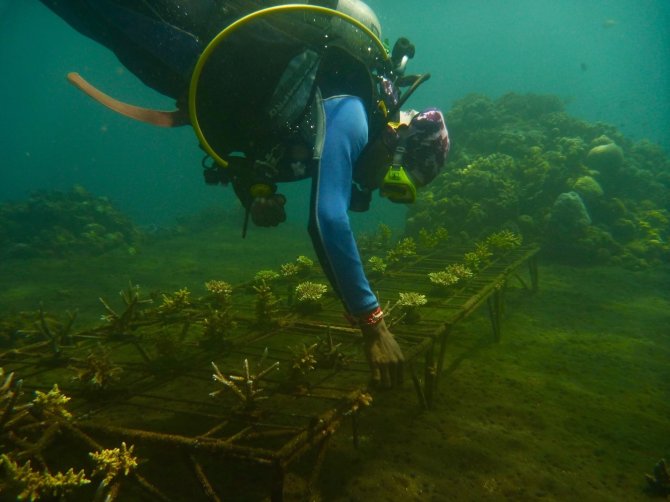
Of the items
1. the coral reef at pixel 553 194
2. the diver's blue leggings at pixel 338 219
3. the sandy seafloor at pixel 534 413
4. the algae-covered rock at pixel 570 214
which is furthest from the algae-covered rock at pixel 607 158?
the diver's blue leggings at pixel 338 219

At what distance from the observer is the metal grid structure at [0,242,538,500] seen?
2.55 m

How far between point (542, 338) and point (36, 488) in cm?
774

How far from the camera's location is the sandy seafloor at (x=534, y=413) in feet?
10.9

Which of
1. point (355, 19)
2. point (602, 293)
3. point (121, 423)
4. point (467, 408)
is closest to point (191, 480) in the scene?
point (121, 423)

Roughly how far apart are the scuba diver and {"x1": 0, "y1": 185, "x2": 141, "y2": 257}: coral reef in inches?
697

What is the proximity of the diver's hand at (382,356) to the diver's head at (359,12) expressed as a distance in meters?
2.44

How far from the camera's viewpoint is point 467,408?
457cm

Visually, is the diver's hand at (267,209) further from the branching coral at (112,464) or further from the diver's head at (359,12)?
the branching coral at (112,464)

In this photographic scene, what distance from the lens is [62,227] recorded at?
19391 millimetres

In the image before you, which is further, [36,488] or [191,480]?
[191,480]

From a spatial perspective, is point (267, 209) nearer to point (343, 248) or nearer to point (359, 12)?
point (343, 248)

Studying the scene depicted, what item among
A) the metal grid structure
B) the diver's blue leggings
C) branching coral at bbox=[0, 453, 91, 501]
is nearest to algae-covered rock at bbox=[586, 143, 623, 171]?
the metal grid structure

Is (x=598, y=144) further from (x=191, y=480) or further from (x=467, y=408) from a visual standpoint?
(x=191, y=480)

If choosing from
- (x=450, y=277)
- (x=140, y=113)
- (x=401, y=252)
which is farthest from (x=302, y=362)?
(x=401, y=252)
